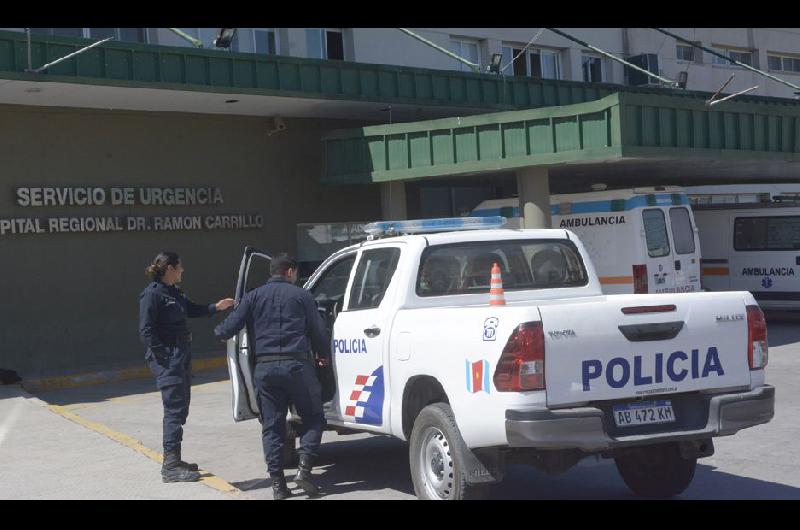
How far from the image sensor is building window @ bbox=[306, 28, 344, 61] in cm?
2367

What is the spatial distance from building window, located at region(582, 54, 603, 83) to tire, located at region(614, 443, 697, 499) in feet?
78.9

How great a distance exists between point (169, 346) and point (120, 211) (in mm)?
10381

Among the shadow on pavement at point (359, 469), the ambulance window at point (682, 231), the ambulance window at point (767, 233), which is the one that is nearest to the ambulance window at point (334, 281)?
the shadow on pavement at point (359, 469)

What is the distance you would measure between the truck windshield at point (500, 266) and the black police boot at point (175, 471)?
241cm

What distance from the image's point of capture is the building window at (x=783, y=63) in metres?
37.9

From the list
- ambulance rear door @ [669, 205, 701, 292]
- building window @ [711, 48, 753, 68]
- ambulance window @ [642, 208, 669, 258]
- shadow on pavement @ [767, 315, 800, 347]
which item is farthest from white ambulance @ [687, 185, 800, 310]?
building window @ [711, 48, 753, 68]

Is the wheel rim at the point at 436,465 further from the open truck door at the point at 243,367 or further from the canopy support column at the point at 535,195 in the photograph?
the canopy support column at the point at 535,195

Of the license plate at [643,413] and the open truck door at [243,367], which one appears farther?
the open truck door at [243,367]

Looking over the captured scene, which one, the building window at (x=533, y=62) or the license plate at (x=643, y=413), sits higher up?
the building window at (x=533, y=62)

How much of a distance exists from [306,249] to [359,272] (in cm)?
1255

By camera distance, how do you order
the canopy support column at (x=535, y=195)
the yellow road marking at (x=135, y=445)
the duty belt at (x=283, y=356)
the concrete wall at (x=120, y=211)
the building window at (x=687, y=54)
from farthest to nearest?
the building window at (x=687, y=54) → the canopy support column at (x=535, y=195) → the concrete wall at (x=120, y=211) → the yellow road marking at (x=135, y=445) → the duty belt at (x=283, y=356)

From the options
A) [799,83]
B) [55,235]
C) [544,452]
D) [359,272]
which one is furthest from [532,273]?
[799,83]

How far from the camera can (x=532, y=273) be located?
8367 millimetres
